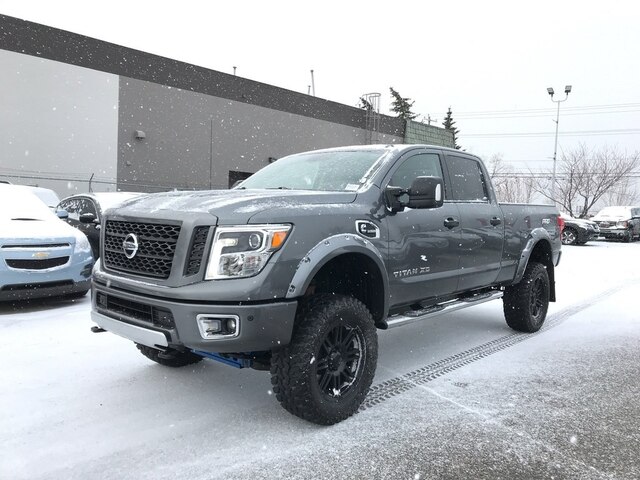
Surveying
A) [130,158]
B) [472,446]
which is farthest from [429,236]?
[130,158]

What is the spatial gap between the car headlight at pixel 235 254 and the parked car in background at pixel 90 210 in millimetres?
5477

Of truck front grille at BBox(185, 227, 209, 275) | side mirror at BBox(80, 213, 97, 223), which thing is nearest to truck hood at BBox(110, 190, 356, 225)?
truck front grille at BBox(185, 227, 209, 275)

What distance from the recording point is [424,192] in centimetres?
366

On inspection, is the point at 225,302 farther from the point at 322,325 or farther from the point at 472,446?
the point at 472,446

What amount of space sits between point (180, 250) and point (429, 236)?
2097 mm

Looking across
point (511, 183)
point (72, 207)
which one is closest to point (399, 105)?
point (511, 183)

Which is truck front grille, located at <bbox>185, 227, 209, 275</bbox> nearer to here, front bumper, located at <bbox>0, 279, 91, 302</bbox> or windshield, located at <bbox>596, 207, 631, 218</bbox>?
front bumper, located at <bbox>0, 279, 91, 302</bbox>

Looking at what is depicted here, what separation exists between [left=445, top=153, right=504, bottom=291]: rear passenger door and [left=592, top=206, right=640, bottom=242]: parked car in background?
21.4 m

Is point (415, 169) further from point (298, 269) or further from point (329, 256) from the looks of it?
point (298, 269)

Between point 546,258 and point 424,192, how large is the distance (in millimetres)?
3328

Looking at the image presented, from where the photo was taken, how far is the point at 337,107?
2808cm

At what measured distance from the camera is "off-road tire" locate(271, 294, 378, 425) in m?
3.09

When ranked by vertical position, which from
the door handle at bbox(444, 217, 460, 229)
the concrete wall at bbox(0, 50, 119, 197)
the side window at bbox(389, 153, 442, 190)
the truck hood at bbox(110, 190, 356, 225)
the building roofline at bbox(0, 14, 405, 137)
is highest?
the building roofline at bbox(0, 14, 405, 137)

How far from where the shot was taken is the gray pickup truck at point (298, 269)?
293cm
